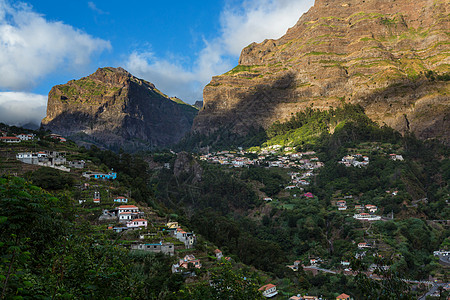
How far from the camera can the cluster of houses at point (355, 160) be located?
7594cm

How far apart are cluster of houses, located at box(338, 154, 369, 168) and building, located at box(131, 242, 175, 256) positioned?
56.0m

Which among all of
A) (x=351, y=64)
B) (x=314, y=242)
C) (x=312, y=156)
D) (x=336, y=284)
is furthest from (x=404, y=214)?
(x=351, y=64)

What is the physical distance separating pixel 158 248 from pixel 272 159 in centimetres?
6482

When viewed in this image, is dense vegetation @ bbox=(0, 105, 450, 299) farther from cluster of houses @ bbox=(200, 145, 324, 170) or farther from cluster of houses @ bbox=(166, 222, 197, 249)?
cluster of houses @ bbox=(200, 145, 324, 170)

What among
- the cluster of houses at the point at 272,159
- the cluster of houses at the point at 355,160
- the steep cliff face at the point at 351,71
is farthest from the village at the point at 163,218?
the steep cliff face at the point at 351,71

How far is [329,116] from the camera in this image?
347 feet

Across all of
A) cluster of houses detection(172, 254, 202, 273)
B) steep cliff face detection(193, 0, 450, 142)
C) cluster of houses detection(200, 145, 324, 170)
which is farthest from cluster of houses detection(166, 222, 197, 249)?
steep cliff face detection(193, 0, 450, 142)

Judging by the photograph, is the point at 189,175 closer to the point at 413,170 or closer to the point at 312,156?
the point at 312,156

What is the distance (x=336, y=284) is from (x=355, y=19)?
12620cm

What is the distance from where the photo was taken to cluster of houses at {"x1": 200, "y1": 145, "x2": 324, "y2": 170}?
87.1m

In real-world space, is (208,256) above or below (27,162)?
below

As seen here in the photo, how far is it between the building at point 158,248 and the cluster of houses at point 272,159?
5835 cm

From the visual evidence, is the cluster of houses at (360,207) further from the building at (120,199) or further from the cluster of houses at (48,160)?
the cluster of houses at (48,160)

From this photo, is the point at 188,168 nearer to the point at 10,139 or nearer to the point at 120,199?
the point at 10,139
